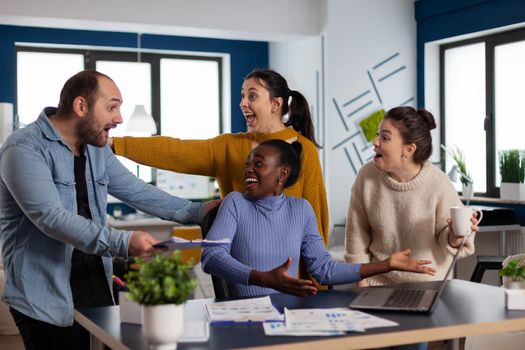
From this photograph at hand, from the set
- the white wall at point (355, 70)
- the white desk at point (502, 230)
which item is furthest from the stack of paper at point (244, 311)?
the white wall at point (355, 70)

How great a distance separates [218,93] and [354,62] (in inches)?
82.4

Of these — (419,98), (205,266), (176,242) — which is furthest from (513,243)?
(176,242)

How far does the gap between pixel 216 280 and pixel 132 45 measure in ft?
18.7

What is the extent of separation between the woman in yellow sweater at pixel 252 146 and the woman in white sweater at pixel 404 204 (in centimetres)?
21

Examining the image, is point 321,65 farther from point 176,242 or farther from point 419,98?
point 176,242

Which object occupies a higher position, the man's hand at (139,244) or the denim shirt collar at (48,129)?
the denim shirt collar at (48,129)

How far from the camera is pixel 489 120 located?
6.59 metres

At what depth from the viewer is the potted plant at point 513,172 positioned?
5965 millimetres

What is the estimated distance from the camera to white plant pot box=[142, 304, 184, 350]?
1.85 meters

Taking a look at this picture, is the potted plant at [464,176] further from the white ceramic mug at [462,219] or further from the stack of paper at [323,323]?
the stack of paper at [323,323]

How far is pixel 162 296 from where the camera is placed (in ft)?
6.14

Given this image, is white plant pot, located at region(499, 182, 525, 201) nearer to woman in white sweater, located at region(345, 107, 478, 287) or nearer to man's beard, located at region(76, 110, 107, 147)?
woman in white sweater, located at region(345, 107, 478, 287)

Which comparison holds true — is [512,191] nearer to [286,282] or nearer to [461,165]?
[461,165]

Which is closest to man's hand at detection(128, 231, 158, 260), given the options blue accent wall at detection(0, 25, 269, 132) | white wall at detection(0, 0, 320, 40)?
white wall at detection(0, 0, 320, 40)
